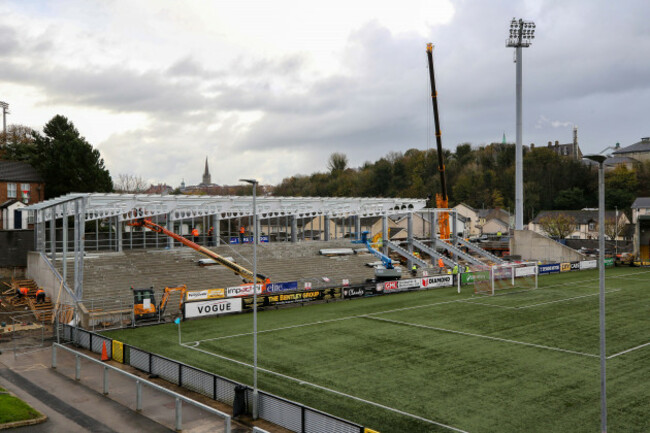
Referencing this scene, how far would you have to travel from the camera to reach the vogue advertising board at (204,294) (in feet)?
117

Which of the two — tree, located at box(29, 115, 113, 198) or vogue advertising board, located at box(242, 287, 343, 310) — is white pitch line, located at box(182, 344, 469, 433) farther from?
tree, located at box(29, 115, 113, 198)

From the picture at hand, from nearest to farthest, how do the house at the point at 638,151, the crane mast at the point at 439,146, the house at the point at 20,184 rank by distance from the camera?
1. the house at the point at 20,184
2. the crane mast at the point at 439,146
3. the house at the point at 638,151

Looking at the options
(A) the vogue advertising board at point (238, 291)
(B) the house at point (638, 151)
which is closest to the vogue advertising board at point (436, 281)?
(A) the vogue advertising board at point (238, 291)

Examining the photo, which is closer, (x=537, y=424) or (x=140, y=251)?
(x=537, y=424)

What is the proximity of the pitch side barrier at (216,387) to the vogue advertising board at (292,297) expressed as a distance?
38.8 ft

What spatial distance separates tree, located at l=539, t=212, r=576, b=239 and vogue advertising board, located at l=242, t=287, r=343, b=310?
6425 centimetres

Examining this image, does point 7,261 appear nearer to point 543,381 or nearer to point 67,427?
point 67,427

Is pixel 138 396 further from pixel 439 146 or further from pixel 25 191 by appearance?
pixel 439 146

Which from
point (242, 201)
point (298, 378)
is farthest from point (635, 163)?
point (298, 378)

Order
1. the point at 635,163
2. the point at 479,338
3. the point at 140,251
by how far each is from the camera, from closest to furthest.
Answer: the point at 479,338 → the point at 140,251 → the point at 635,163

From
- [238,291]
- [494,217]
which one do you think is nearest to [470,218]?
[494,217]

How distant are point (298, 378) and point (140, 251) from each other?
2970 cm

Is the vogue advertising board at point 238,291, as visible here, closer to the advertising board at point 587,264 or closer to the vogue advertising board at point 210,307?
the vogue advertising board at point 210,307

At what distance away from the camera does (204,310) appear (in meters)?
33.9
